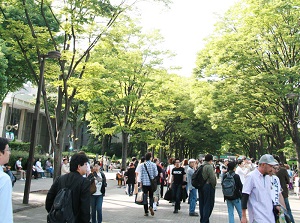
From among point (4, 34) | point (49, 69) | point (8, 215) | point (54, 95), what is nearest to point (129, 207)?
point (49, 69)

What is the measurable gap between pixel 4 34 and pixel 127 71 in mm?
13166

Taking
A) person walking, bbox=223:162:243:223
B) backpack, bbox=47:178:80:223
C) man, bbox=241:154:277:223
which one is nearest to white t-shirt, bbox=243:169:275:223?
man, bbox=241:154:277:223

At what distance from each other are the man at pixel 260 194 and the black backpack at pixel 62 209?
222 cm

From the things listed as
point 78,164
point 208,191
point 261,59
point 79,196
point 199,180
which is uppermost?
point 261,59

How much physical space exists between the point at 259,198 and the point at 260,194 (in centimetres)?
5

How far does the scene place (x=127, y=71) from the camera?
24.6 metres

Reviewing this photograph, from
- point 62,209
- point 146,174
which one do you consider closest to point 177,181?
point 146,174

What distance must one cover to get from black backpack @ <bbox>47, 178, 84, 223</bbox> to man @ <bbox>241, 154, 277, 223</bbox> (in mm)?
2221

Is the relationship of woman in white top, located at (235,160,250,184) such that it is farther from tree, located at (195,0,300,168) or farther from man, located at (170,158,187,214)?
tree, located at (195,0,300,168)

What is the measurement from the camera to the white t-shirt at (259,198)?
13.8ft

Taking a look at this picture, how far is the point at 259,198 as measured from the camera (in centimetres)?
430

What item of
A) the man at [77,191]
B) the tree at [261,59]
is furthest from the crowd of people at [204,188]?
the tree at [261,59]

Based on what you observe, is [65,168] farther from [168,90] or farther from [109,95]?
[168,90]

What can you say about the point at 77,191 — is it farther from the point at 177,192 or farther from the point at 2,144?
the point at 177,192
